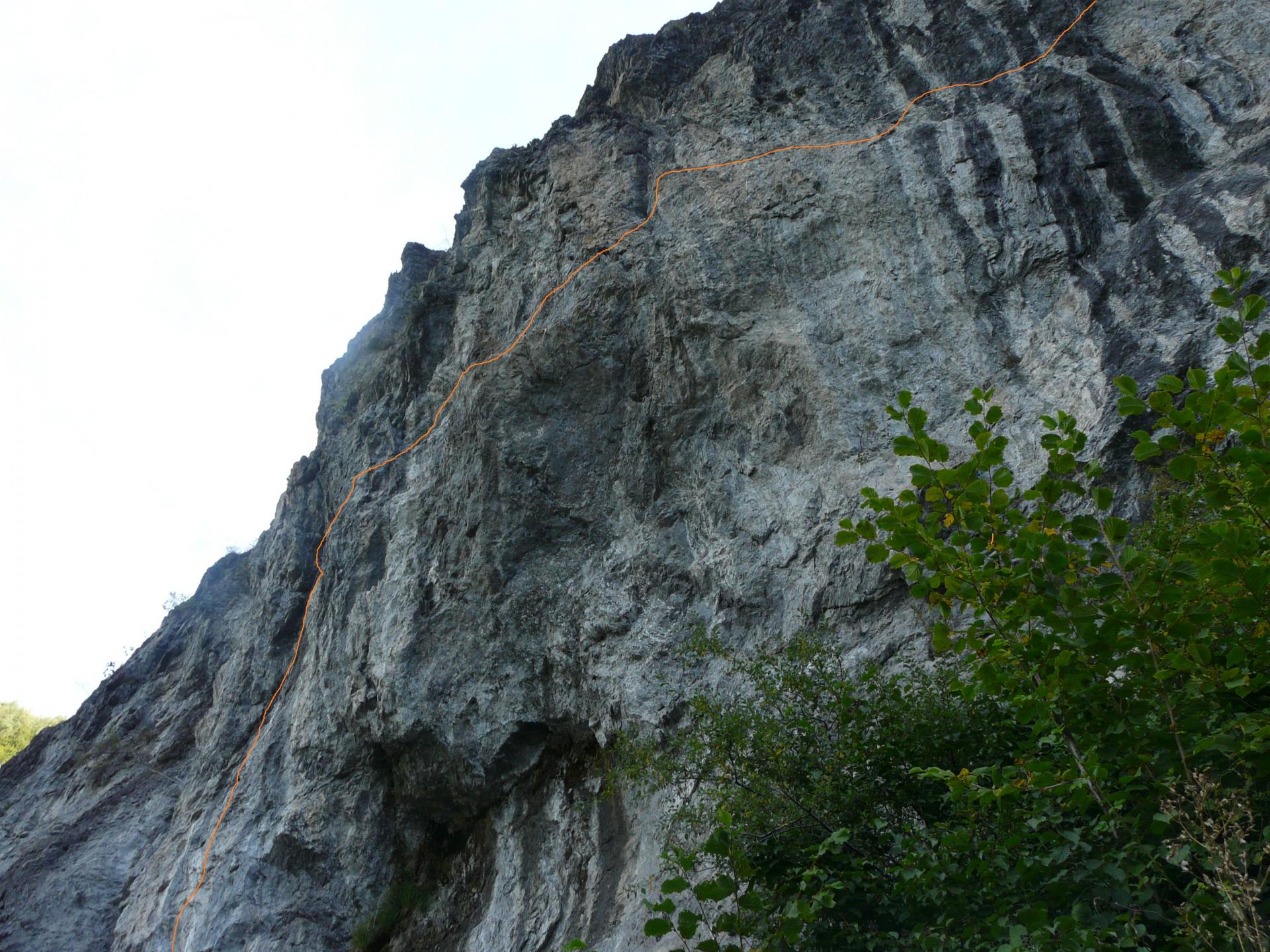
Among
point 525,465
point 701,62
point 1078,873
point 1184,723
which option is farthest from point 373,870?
point 701,62

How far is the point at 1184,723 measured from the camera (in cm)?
257

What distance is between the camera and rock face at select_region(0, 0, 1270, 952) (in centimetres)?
871

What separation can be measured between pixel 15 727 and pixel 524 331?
116 ft

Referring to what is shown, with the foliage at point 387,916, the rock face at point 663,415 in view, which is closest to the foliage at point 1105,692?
the rock face at point 663,415

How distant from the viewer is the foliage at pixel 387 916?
34.3 feet

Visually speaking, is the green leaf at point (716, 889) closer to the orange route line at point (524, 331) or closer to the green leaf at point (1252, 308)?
the green leaf at point (1252, 308)

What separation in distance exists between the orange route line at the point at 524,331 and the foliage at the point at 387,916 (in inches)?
97.0

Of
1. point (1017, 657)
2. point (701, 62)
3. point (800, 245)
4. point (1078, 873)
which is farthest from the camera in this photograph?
point (701, 62)

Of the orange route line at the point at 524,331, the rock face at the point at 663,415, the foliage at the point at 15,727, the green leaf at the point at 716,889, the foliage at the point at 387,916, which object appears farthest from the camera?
the foliage at the point at 15,727

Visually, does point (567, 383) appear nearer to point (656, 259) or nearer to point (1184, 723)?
point (656, 259)

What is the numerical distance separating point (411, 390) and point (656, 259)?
503 centimetres

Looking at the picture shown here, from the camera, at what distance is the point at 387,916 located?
34.8ft

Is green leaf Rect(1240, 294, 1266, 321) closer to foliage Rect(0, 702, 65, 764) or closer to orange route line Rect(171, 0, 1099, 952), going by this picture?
orange route line Rect(171, 0, 1099, 952)

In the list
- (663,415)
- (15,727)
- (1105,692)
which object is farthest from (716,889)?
(15,727)
